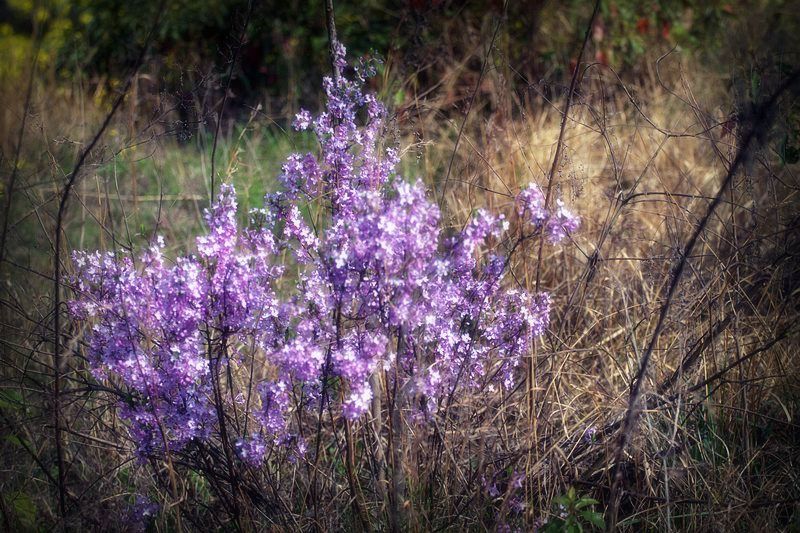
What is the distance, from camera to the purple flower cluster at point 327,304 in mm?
1769

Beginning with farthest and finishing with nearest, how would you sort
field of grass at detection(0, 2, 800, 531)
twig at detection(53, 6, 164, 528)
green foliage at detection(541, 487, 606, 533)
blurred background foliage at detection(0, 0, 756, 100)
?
blurred background foliage at detection(0, 0, 756, 100) < field of grass at detection(0, 2, 800, 531) < green foliage at detection(541, 487, 606, 533) < twig at detection(53, 6, 164, 528)

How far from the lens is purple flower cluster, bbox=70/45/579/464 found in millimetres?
1769

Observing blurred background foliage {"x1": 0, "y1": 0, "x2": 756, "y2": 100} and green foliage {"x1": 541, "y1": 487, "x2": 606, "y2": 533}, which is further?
blurred background foliage {"x1": 0, "y1": 0, "x2": 756, "y2": 100}

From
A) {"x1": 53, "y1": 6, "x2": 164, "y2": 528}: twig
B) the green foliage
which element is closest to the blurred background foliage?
{"x1": 53, "y1": 6, "x2": 164, "y2": 528}: twig

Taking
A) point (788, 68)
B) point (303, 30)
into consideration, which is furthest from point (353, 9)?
point (788, 68)

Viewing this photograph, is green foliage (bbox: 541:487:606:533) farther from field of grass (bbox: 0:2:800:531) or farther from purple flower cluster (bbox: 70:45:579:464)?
purple flower cluster (bbox: 70:45:579:464)

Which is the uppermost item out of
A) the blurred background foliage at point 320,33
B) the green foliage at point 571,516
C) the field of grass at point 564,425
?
the blurred background foliage at point 320,33

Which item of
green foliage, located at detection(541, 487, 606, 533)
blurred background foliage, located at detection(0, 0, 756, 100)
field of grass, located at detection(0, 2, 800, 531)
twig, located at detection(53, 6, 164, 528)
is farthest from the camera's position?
blurred background foliage, located at detection(0, 0, 756, 100)

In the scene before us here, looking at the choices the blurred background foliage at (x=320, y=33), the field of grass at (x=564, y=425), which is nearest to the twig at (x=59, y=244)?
the field of grass at (x=564, y=425)

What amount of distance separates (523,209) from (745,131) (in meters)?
1.24

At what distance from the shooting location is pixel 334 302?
1809mm

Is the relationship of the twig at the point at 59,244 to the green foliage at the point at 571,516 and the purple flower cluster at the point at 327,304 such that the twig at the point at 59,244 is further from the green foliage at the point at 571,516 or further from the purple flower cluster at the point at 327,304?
the green foliage at the point at 571,516

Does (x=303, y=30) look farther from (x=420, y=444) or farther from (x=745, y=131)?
(x=420, y=444)

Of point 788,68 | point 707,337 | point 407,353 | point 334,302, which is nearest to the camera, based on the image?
point 334,302
